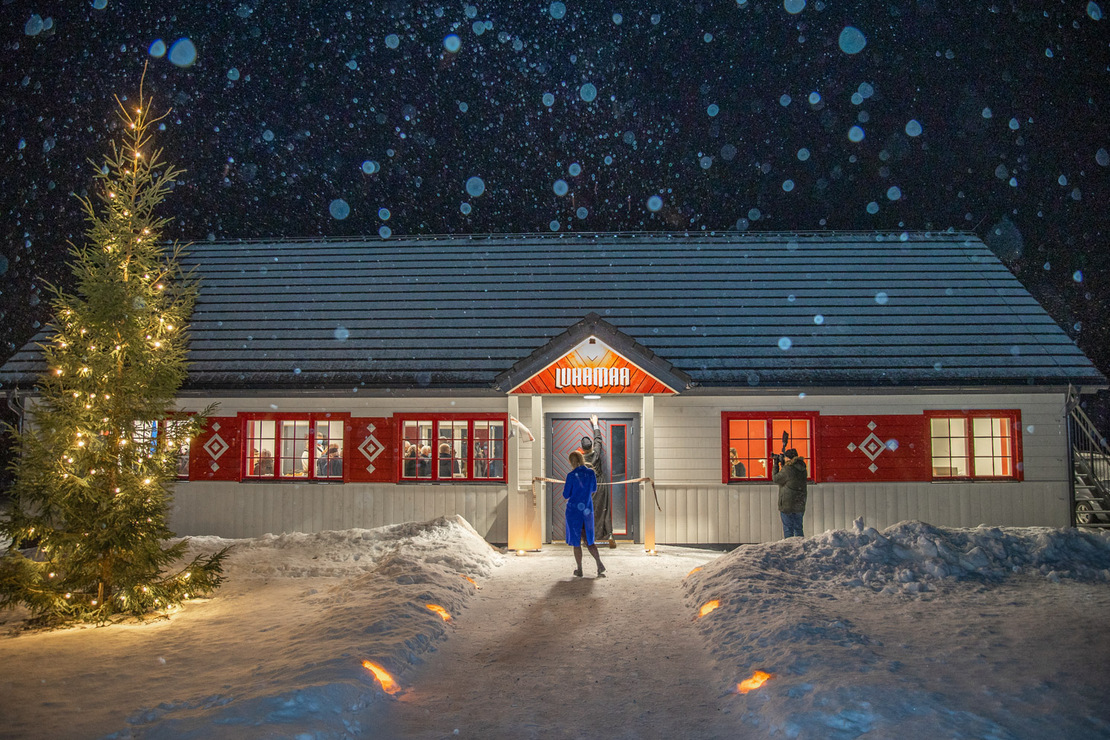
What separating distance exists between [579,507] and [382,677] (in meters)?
4.81

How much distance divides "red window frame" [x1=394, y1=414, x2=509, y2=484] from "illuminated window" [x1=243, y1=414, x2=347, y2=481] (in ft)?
4.39

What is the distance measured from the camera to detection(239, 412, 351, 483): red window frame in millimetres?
14703

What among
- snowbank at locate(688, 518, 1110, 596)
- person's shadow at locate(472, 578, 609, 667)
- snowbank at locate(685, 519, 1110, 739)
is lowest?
person's shadow at locate(472, 578, 609, 667)

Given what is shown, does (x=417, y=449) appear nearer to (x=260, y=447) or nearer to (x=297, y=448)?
(x=297, y=448)

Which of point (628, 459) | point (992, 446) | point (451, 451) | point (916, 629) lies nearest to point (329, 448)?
point (451, 451)

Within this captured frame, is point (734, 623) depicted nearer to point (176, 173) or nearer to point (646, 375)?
point (646, 375)

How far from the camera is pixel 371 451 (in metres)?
14.5

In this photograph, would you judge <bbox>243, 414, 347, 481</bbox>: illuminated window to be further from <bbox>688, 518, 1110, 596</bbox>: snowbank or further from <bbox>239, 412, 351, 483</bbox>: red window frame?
<bbox>688, 518, 1110, 596</bbox>: snowbank

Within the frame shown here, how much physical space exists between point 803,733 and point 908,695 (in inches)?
38.9

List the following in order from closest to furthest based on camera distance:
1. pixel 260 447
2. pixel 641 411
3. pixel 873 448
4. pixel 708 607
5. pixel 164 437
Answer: pixel 708 607 → pixel 164 437 → pixel 641 411 → pixel 873 448 → pixel 260 447

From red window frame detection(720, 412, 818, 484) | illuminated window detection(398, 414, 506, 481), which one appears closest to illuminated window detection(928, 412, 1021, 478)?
red window frame detection(720, 412, 818, 484)

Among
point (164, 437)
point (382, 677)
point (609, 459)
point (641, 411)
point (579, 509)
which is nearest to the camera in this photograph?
point (382, 677)

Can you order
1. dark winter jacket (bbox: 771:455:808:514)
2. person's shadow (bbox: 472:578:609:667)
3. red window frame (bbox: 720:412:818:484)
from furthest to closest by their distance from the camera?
red window frame (bbox: 720:412:818:484), dark winter jacket (bbox: 771:455:808:514), person's shadow (bbox: 472:578:609:667)

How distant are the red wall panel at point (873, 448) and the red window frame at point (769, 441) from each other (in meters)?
0.15
